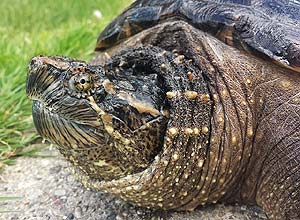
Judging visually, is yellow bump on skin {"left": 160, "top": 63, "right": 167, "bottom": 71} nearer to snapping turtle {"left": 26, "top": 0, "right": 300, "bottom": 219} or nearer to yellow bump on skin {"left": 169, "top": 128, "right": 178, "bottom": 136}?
snapping turtle {"left": 26, "top": 0, "right": 300, "bottom": 219}

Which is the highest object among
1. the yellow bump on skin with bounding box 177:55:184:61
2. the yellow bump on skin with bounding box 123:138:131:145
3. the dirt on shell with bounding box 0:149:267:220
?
→ the yellow bump on skin with bounding box 177:55:184:61

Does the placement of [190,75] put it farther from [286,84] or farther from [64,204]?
[64,204]

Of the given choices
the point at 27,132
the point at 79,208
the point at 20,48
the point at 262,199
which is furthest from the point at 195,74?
the point at 20,48

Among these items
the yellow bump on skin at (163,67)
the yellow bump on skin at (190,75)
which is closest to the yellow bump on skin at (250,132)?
the yellow bump on skin at (190,75)

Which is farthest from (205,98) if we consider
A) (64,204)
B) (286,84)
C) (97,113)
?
(64,204)

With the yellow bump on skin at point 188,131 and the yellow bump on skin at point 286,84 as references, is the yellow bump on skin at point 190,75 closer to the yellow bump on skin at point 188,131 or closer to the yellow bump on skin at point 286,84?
the yellow bump on skin at point 188,131

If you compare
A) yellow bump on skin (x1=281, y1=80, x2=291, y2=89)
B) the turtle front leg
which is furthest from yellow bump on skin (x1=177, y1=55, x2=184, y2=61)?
the turtle front leg
